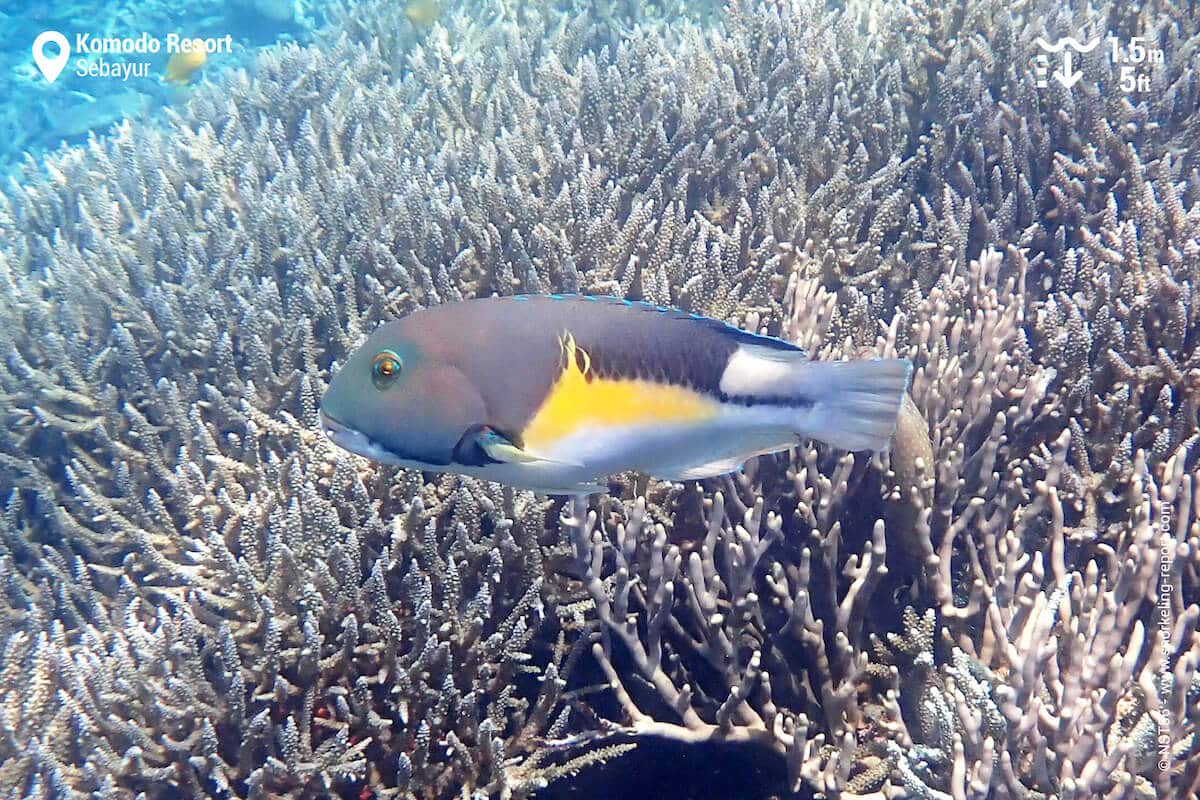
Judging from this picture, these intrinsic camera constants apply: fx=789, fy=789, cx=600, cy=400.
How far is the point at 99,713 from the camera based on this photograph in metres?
2.74

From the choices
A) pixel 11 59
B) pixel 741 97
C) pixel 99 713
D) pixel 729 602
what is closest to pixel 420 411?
pixel 729 602

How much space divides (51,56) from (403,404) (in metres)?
18.5

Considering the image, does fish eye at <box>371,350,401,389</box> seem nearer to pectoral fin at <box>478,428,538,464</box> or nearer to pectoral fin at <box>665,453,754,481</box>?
pectoral fin at <box>478,428,538,464</box>

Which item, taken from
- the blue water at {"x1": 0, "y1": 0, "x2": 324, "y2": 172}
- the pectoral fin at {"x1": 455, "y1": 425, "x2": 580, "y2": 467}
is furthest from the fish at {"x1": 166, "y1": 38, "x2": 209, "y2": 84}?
the pectoral fin at {"x1": 455, "y1": 425, "x2": 580, "y2": 467}

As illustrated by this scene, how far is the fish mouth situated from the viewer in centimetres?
161

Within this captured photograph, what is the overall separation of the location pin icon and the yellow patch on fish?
18120mm

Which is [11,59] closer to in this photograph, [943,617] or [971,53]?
[971,53]

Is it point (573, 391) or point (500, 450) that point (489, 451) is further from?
point (573, 391)

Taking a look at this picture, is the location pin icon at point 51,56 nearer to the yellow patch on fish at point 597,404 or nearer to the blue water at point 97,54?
the blue water at point 97,54

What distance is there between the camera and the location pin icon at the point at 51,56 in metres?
15.1

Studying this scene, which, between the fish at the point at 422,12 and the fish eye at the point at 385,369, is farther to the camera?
the fish at the point at 422,12

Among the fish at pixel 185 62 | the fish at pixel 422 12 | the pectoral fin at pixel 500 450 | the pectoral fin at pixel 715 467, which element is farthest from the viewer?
the fish at pixel 185 62

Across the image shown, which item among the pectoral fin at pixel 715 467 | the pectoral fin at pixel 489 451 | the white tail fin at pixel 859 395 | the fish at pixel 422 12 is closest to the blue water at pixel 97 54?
the fish at pixel 422 12

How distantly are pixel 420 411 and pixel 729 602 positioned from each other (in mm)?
1635
